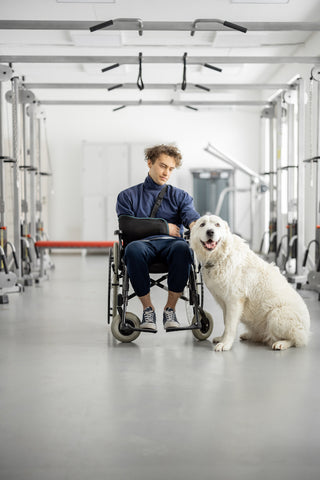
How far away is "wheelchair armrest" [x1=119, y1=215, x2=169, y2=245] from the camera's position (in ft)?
11.1

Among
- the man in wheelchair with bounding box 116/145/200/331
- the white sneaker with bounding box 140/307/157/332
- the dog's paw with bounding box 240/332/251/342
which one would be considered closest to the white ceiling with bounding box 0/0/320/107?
the man in wheelchair with bounding box 116/145/200/331

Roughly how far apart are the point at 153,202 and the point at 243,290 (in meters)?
0.83

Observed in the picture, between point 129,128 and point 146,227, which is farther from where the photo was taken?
point 129,128

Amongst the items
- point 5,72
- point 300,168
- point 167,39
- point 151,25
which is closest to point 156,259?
point 151,25

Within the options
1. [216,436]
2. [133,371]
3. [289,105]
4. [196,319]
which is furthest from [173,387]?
[289,105]

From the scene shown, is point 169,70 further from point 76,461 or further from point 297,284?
point 76,461

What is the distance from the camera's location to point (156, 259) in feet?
10.9

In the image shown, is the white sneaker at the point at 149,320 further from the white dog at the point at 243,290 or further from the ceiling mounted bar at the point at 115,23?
the ceiling mounted bar at the point at 115,23

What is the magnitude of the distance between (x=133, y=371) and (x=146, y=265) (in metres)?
0.71

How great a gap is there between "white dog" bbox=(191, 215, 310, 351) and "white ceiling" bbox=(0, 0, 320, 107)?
Answer: 6.10ft

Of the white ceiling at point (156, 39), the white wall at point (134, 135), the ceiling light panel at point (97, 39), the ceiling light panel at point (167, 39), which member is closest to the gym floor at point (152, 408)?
the white ceiling at point (156, 39)

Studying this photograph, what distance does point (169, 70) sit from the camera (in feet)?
32.1

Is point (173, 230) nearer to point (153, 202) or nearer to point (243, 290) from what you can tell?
point (153, 202)

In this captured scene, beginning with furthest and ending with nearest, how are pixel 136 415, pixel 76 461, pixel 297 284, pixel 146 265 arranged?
pixel 297 284 → pixel 146 265 → pixel 136 415 → pixel 76 461
